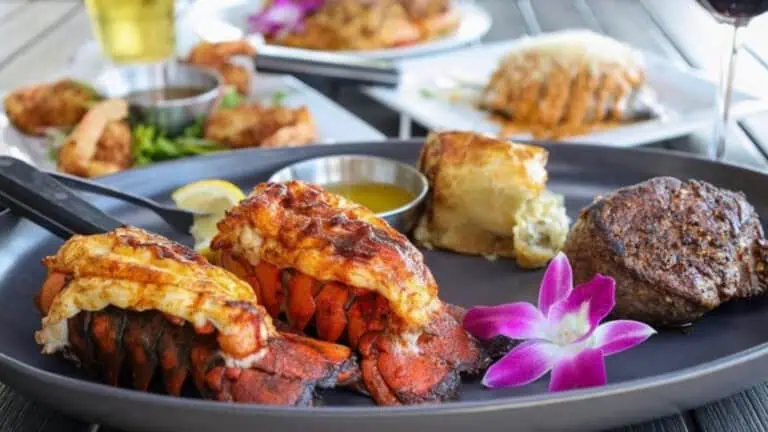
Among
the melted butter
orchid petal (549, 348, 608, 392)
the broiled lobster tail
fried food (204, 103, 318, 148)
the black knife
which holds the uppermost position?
the broiled lobster tail

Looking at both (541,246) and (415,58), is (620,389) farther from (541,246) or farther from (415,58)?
(415,58)

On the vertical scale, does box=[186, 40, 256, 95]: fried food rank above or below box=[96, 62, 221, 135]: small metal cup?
below

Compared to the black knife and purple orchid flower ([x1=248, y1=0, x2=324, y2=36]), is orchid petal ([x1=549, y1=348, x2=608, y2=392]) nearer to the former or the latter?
the black knife

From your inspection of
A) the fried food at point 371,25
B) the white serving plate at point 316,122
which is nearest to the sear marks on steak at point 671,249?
the white serving plate at point 316,122

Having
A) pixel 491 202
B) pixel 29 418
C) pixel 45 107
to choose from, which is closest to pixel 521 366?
pixel 491 202

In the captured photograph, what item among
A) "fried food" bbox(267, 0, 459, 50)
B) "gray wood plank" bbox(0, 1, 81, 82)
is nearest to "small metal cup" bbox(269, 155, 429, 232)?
"fried food" bbox(267, 0, 459, 50)

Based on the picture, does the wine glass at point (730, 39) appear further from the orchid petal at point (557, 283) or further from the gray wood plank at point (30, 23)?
the gray wood plank at point (30, 23)

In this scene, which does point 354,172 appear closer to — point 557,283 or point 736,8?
point 557,283
